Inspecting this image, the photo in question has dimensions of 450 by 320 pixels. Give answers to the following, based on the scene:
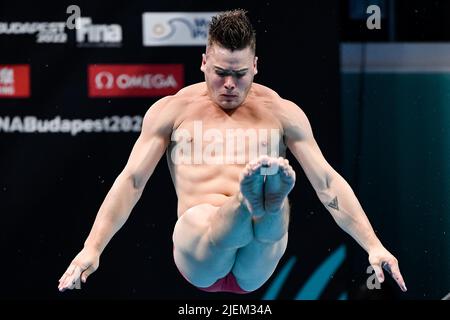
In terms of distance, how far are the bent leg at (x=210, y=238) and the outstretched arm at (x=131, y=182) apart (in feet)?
0.85

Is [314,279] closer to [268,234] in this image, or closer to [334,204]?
[334,204]

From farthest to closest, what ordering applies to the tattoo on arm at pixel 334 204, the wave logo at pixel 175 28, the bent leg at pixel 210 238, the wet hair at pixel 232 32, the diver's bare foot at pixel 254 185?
the wave logo at pixel 175 28, the tattoo on arm at pixel 334 204, the wet hair at pixel 232 32, the bent leg at pixel 210 238, the diver's bare foot at pixel 254 185

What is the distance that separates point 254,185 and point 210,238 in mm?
467

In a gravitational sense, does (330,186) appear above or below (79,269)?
above

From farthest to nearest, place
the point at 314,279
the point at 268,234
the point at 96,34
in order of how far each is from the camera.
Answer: the point at 314,279
the point at 96,34
the point at 268,234

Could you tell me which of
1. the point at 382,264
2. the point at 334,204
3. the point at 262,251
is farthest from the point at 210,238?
the point at 382,264

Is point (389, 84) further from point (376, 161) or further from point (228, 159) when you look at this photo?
point (228, 159)

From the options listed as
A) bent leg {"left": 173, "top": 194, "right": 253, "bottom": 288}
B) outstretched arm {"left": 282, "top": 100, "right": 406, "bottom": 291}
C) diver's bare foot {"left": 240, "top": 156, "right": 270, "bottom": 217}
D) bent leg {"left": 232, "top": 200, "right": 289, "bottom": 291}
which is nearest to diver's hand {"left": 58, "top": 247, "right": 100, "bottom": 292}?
bent leg {"left": 173, "top": 194, "right": 253, "bottom": 288}

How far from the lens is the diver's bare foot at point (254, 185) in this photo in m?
3.55

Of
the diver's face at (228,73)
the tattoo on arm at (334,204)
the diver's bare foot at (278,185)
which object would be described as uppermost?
the diver's face at (228,73)

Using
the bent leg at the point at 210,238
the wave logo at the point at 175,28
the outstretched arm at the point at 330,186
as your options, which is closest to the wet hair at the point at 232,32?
the outstretched arm at the point at 330,186

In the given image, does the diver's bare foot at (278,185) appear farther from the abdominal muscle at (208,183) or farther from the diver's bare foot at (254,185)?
the abdominal muscle at (208,183)

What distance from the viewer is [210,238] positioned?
156 inches
